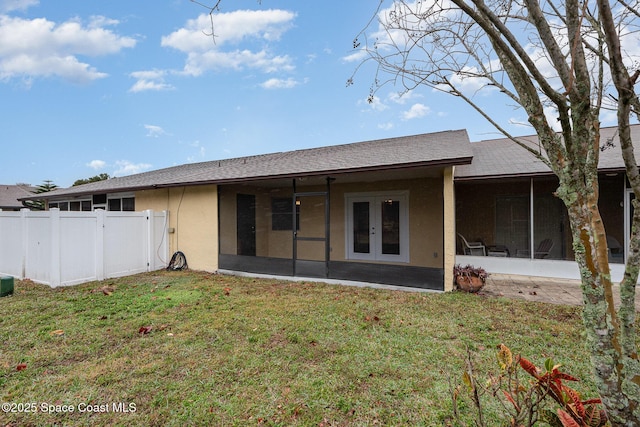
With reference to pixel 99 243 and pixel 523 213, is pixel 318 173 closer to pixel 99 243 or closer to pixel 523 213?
pixel 99 243

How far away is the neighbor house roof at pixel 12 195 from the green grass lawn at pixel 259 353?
31434mm

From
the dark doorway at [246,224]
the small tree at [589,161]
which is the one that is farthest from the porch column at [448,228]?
the dark doorway at [246,224]

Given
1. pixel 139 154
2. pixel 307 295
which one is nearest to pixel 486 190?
pixel 307 295

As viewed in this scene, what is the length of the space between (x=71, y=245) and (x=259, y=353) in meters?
6.23

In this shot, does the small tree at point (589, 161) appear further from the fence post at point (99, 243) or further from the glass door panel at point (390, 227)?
the fence post at point (99, 243)

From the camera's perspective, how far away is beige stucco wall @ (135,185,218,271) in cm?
870

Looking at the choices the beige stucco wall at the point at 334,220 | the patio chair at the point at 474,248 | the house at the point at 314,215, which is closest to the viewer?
the house at the point at 314,215

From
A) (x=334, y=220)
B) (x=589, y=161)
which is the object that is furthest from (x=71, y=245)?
(x=589, y=161)

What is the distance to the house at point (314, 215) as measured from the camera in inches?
309

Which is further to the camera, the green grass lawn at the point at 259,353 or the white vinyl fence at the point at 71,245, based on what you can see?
the white vinyl fence at the point at 71,245

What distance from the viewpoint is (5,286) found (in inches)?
229

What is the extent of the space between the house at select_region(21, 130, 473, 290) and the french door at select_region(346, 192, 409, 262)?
0.03 m

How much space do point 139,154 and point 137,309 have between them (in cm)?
1491

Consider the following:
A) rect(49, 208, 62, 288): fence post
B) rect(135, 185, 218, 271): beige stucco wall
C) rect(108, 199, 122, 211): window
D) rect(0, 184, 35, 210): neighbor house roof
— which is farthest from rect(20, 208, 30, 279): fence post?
rect(0, 184, 35, 210): neighbor house roof
